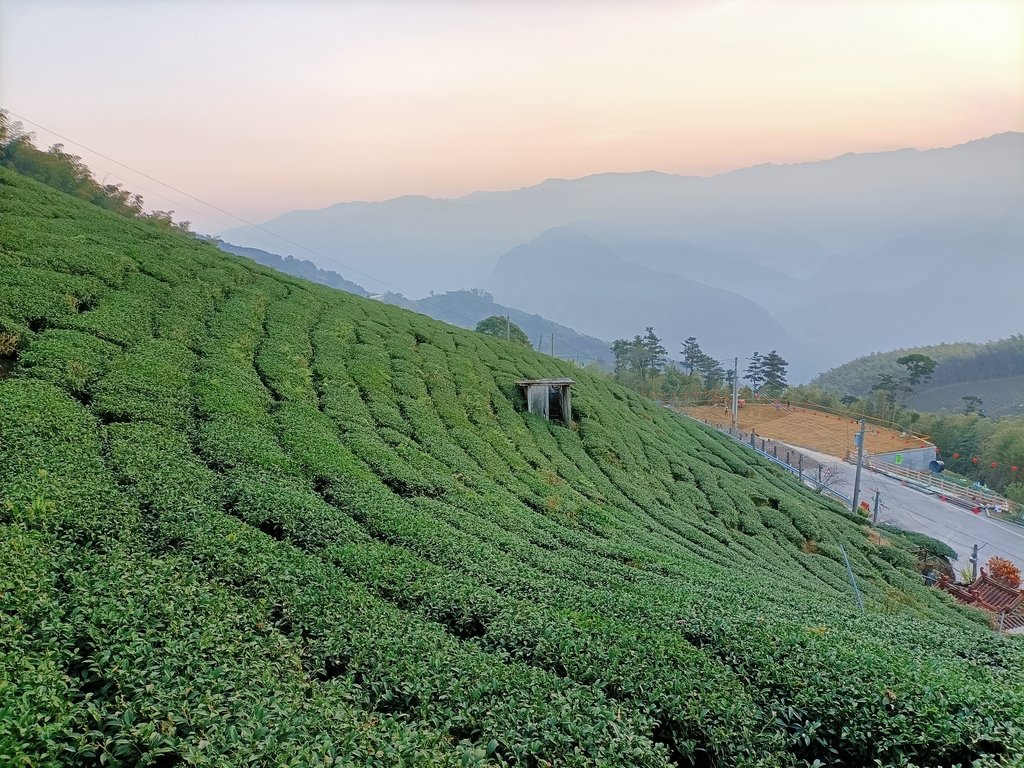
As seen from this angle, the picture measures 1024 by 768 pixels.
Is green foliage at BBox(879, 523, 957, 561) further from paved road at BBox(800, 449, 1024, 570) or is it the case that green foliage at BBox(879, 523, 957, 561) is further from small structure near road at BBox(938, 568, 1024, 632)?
paved road at BBox(800, 449, 1024, 570)

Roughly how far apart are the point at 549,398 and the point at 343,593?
38.9 feet

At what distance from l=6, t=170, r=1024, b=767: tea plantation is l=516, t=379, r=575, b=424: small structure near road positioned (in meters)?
3.34

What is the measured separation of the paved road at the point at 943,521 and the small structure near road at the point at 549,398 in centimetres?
2200

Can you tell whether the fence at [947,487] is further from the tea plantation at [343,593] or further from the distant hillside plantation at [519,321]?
the distant hillside plantation at [519,321]

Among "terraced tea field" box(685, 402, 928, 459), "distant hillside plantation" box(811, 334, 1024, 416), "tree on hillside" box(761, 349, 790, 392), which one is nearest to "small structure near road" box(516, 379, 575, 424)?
"terraced tea field" box(685, 402, 928, 459)

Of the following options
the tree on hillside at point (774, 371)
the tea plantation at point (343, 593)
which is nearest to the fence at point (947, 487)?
the tree on hillside at point (774, 371)

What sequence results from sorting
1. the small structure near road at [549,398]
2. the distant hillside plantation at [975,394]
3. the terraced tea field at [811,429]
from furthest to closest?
the distant hillside plantation at [975,394] < the terraced tea field at [811,429] < the small structure near road at [549,398]

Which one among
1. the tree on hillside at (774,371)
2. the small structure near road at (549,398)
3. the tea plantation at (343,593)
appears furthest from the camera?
the tree on hillside at (774,371)

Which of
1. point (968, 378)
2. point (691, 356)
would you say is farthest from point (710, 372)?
point (968, 378)

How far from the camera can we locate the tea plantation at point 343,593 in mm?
3504

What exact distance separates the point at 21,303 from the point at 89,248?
134 inches

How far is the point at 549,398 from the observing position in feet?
55.1

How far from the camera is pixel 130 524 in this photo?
219 inches

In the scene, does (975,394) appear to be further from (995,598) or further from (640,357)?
(995,598)
